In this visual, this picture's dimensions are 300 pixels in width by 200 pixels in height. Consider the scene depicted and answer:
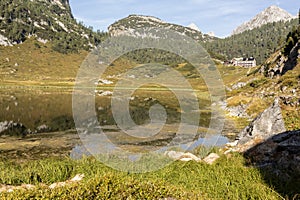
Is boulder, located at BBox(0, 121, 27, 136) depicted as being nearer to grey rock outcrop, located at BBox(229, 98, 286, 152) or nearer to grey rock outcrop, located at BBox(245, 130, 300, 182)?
grey rock outcrop, located at BBox(229, 98, 286, 152)

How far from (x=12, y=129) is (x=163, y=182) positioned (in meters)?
35.5

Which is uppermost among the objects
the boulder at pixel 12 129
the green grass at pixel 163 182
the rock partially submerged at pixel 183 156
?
the green grass at pixel 163 182

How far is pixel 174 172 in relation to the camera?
12844 mm

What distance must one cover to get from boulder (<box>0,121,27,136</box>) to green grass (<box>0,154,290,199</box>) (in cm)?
2517

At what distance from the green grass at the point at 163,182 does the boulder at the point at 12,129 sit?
25174mm

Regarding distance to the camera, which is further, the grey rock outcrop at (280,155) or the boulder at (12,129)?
the boulder at (12,129)

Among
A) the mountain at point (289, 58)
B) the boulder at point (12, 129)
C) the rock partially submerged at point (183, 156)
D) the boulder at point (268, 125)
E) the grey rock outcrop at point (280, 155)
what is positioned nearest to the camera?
the grey rock outcrop at point (280, 155)

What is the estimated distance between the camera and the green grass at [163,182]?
23.1 feet

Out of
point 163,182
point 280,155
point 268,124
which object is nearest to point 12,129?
point 268,124

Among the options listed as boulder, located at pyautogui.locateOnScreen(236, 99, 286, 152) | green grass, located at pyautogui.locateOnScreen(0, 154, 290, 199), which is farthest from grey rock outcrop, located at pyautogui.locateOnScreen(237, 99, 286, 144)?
green grass, located at pyautogui.locateOnScreen(0, 154, 290, 199)

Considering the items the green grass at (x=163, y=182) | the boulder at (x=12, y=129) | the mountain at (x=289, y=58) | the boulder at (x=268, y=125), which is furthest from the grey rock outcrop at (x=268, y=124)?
the mountain at (x=289, y=58)

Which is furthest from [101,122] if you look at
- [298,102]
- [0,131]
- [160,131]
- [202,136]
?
[298,102]

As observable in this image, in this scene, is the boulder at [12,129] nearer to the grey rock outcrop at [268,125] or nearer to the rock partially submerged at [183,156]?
the rock partially submerged at [183,156]

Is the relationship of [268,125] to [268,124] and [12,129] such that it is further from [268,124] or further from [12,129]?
[12,129]
